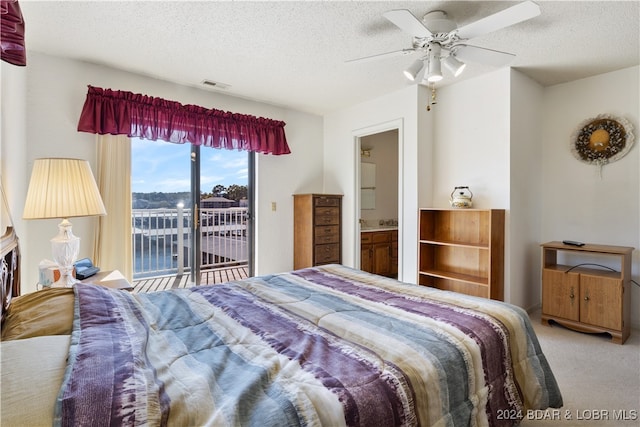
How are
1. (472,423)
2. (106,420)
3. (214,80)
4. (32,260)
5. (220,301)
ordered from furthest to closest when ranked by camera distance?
(214,80) < (32,260) < (220,301) < (472,423) < (106,420)

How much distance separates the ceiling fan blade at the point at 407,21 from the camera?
1.77m

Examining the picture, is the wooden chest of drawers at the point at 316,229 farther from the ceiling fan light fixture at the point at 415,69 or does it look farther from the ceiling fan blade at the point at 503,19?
the ceiling fan blade at the point at 503,19

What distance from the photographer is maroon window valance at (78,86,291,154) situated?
9.41 ft

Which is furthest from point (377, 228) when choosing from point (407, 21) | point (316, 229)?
point (407, 21)

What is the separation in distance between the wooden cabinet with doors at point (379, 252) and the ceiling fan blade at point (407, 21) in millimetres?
2779

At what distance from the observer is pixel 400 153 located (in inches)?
146

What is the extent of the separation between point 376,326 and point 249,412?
26.0 inches

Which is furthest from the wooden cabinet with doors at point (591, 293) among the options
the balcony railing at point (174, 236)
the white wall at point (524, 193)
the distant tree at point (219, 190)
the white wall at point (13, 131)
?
the white wall at point (13, 131)

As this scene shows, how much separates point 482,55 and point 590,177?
80.5 inches

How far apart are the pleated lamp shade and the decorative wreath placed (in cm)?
434

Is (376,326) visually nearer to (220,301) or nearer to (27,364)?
(220,301)

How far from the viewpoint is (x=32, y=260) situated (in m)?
2.63

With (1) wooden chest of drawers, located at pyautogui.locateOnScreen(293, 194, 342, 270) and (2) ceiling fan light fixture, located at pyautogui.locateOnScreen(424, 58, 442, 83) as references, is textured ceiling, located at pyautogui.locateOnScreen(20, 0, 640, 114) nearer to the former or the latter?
(2) ceiling fan light fixture, located at pyautogui.locateOnScreen(424, 58, 442, 83)

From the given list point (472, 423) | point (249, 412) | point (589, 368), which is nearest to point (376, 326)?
point (472, 423)
